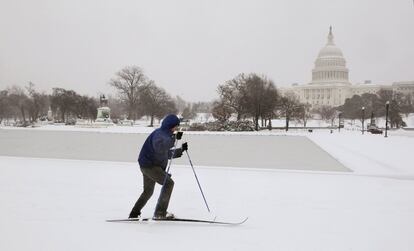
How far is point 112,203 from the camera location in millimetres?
7090

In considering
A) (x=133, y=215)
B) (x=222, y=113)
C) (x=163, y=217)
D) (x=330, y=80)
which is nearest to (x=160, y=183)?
(x=163, y=217)

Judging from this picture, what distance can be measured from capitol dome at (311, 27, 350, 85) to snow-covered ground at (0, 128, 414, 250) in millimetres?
134691

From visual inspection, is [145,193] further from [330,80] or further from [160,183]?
[330,80]

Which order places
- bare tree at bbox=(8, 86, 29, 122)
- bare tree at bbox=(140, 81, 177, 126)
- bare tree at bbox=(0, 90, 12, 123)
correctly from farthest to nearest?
bare tree at bbox=(8, 86, 29, 122), bare tree at bbox=(0, 90, 12, 123), bare tree at bbox=(140, 81, 177, 126)

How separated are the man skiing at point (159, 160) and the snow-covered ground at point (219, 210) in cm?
30

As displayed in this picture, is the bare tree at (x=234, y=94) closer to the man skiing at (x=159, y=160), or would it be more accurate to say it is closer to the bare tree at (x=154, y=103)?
the bare tree at (x=154, y=103)

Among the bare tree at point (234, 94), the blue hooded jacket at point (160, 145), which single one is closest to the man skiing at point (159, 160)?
the blue hooded jacket at point (160, 145)

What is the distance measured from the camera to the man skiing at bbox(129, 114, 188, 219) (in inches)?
224

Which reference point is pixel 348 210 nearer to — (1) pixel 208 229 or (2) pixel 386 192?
(2) pixel 386 192

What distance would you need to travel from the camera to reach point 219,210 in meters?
6.65

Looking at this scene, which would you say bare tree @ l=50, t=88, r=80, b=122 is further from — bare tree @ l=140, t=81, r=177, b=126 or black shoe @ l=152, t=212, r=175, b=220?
black shoe @ l=152, t=212, r=175, b=220

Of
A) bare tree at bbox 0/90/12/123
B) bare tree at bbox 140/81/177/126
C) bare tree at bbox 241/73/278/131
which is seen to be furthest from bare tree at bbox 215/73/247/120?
bare tree at bbox 0/90/12/123

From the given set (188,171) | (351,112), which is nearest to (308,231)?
(188,171)

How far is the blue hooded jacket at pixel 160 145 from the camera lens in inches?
223
